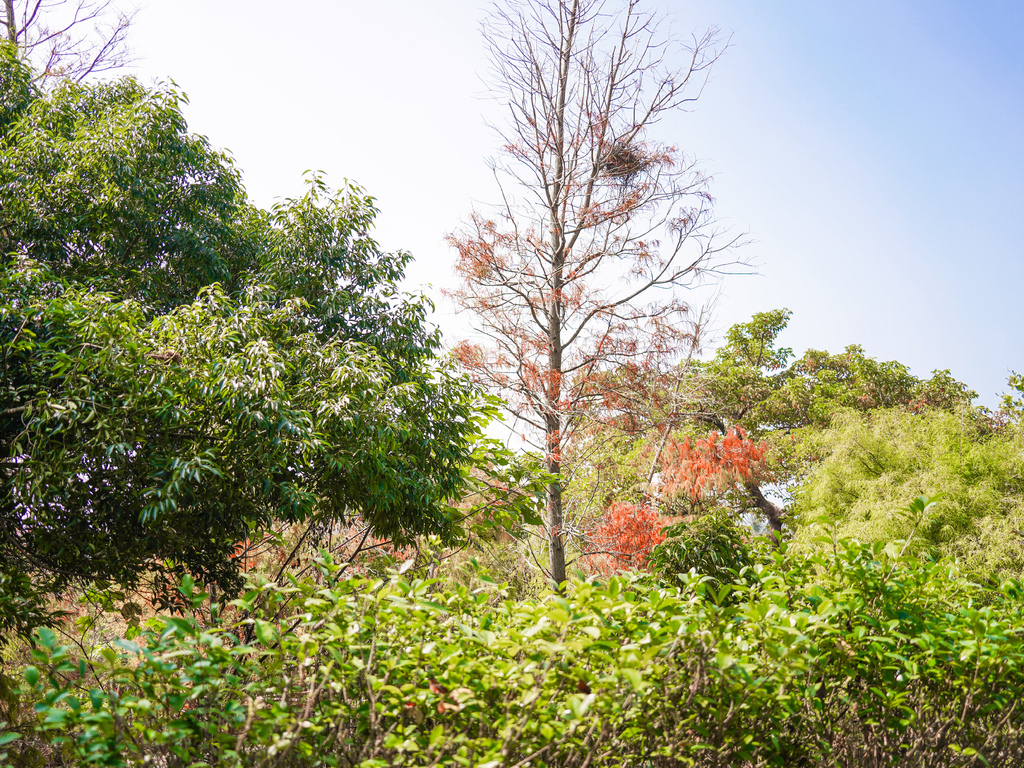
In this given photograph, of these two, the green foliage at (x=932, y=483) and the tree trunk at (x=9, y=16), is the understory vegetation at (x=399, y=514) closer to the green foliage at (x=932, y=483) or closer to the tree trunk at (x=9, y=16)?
the green foliage at (x=932, y=483)

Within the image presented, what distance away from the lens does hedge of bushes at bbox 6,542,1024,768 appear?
1695 mm

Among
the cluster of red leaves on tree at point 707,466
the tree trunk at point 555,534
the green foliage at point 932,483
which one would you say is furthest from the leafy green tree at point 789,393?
the tree trunk at point 555,534

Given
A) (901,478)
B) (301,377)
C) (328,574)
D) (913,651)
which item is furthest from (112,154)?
(901,478)

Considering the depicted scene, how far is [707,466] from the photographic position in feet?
32.6

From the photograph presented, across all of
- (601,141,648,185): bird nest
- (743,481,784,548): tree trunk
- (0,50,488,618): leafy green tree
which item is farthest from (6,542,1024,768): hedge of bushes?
(743,481,784,548): tree trunk

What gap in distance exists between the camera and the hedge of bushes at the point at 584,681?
5.56ft

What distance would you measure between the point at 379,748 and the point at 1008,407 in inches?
573

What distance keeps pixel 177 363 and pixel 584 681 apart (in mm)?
3454

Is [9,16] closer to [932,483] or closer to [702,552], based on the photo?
[702,552]

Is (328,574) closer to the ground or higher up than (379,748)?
higher up

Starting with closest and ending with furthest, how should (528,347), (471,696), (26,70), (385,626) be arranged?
(471,696) → (385,626) → (26,70) → (528,347)

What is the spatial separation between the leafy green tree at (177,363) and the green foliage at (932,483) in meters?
7.20

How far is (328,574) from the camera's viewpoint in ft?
7.25

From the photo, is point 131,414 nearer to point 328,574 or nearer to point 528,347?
point 328,574
